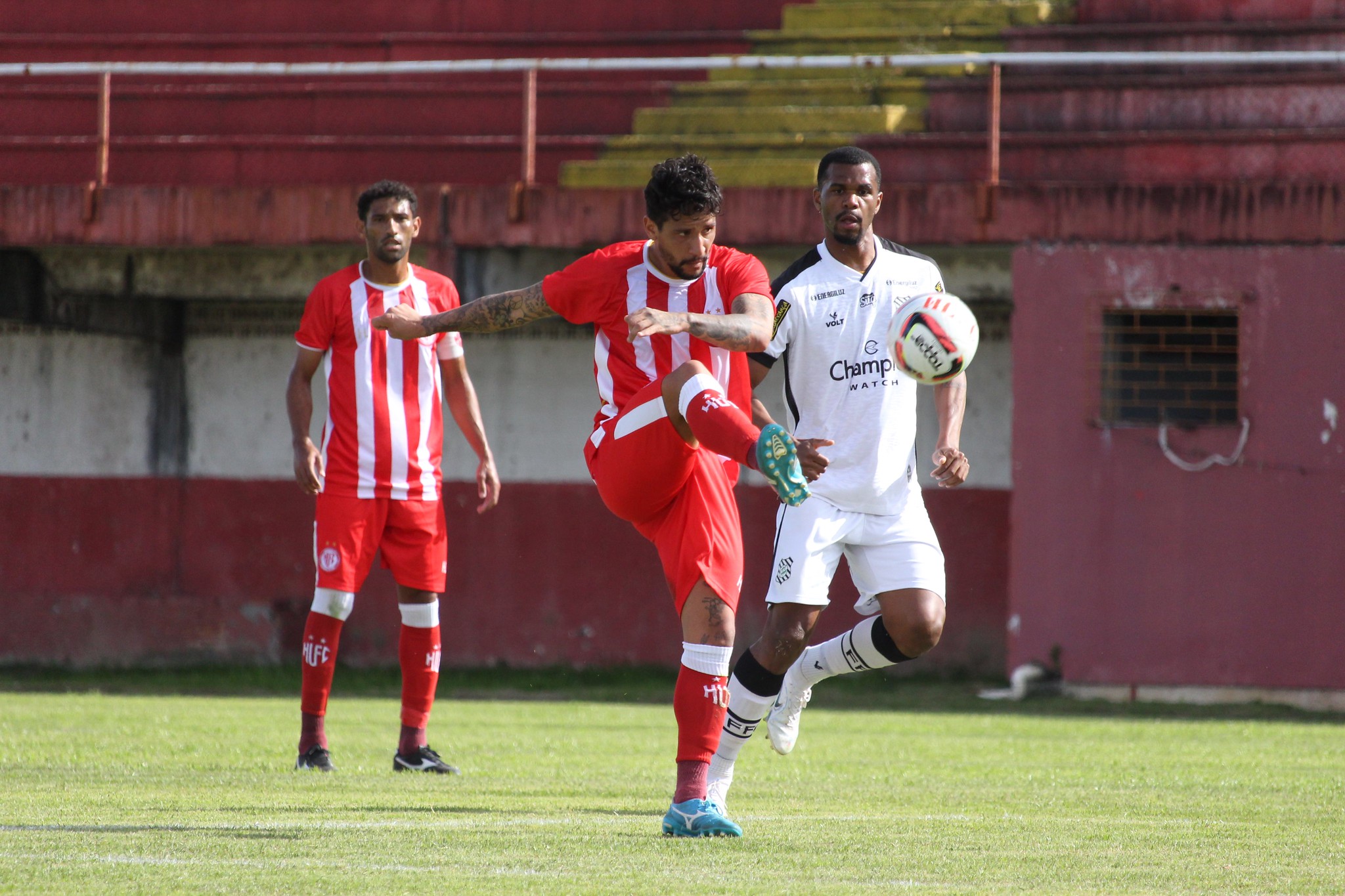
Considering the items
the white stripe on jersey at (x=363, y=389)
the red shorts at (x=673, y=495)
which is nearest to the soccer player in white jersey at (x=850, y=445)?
the red shorts at (x=673, y=495)

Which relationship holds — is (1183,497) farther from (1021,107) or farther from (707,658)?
(707,658)

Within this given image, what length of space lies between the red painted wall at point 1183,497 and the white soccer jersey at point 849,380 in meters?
6.20

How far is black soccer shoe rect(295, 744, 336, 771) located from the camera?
7.06 meters

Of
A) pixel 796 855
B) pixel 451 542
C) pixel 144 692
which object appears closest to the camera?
pixel 796 855

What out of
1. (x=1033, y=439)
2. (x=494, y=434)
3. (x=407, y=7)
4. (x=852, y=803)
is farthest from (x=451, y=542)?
(x=852, y=803)

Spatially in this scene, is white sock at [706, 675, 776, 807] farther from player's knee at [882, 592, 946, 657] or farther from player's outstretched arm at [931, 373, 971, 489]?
player's outstretched arm at [931, 373, 971, 489]

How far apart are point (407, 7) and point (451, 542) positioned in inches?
256

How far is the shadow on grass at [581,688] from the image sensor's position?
11305 mm

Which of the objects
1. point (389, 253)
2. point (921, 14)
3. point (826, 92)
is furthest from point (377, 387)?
point (921, 14)

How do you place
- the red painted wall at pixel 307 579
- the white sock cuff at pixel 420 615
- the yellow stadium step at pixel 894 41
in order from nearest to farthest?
the white sock cuff at pixel 420 615, the red painted wall at pixel 307 579, the yellow stadium step at pixel 894 41

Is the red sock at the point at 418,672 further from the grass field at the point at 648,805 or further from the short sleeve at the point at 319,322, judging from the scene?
the short sleeve at the point at 319,322

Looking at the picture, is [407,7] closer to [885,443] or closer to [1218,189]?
[1218,189]

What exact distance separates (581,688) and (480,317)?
8027 millimetres

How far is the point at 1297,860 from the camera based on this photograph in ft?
15.2
